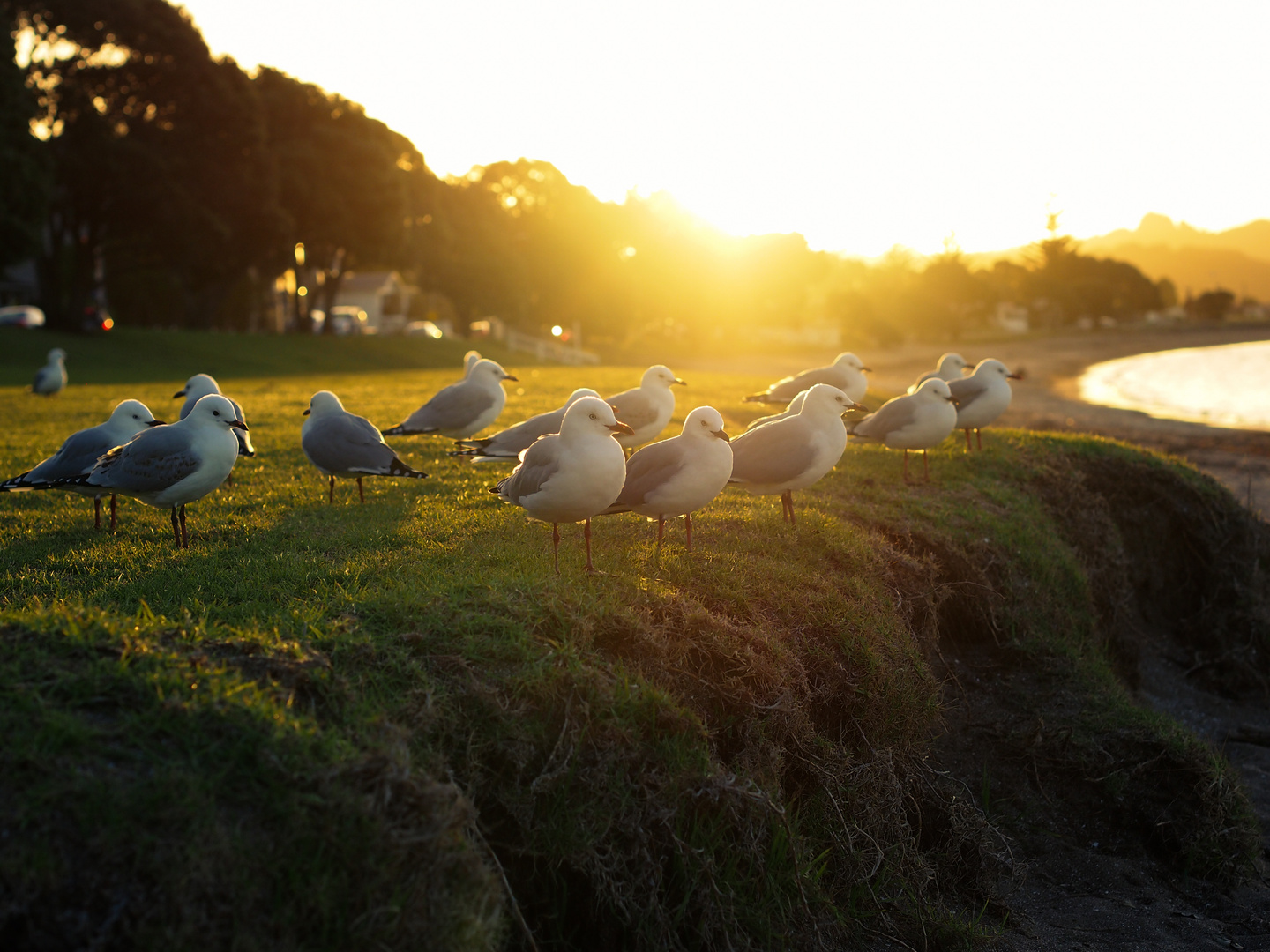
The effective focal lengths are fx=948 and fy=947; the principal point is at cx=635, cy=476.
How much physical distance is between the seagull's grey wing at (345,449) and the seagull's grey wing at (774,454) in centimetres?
321

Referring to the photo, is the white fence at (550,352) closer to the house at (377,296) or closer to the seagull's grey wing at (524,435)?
the house at (377,296)

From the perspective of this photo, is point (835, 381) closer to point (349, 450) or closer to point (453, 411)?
point (453, 411)

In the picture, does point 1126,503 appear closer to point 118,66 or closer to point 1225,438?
point 1225,438

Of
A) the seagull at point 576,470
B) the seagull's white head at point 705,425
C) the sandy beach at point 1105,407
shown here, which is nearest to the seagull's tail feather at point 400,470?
the seagull at point 576,470

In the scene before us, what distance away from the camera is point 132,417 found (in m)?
8.60

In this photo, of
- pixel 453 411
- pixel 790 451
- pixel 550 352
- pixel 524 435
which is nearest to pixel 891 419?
pixel 790 451

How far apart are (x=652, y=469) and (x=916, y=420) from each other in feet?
14.0

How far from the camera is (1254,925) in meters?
6.04

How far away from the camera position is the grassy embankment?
3553 millimetres

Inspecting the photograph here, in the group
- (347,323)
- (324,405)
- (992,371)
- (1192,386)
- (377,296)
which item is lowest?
(1192,386)

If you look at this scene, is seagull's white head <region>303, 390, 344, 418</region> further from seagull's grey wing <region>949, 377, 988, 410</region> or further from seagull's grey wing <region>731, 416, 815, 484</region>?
seagull's grey wing <region>949, 377, 988, 410</region>

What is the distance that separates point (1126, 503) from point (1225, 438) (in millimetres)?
17229

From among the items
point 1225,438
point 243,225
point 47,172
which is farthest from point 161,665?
point 243,225

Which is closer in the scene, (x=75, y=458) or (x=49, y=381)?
(x=75, y=458)
